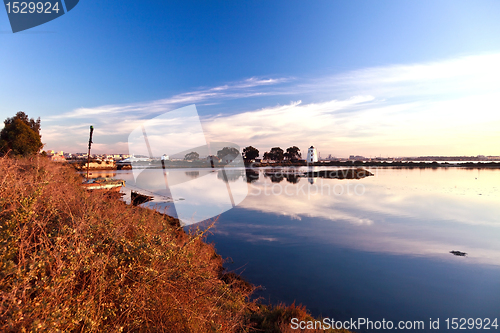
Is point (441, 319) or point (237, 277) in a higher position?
point (237, 277)

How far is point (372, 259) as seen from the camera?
8391 mm

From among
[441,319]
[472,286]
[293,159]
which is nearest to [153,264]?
[441,319]

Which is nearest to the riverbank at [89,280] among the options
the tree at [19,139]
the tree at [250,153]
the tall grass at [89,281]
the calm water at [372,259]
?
the tall grass at [89,281]

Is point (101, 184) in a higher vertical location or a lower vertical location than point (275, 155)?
lower

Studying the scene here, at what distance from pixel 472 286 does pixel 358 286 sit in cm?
313

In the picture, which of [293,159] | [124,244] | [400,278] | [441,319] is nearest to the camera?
[124,244]

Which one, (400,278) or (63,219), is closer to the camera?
(63,219)

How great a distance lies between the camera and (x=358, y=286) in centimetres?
667

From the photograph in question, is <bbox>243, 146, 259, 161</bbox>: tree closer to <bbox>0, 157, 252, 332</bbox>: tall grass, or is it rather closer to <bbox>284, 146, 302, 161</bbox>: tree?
<bbox>284, 146, 302, 161</bbox>: tree

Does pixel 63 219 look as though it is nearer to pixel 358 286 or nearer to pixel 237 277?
pixel 237 277

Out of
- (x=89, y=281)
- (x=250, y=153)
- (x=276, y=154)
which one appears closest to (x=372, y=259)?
(x=89, y=281)

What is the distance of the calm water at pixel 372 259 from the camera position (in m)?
5.91

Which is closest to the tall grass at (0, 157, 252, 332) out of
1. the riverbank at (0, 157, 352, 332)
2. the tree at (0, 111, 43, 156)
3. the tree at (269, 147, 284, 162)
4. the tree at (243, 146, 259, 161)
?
the riverbank at (0, 157, 352, 332)

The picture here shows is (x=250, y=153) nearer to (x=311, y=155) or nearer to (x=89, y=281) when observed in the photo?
(x=311, y=155)
